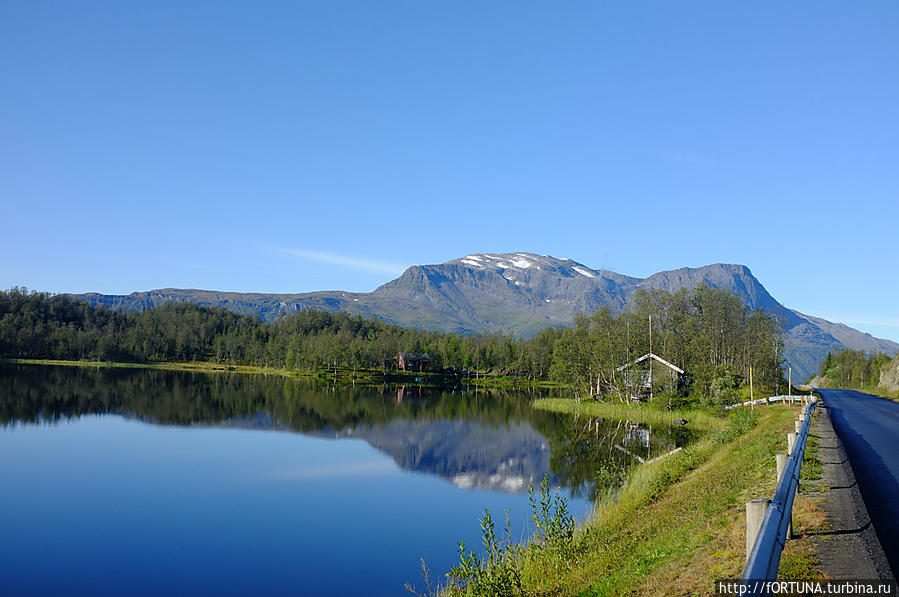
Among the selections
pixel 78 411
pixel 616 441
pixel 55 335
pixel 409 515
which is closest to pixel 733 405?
pixel 616 441

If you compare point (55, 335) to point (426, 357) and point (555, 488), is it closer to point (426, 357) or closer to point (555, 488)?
point (426, 357)

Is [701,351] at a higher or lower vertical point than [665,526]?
higher

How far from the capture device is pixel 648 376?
75.7 metres

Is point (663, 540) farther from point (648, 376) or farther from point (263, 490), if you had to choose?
point (648, 376)

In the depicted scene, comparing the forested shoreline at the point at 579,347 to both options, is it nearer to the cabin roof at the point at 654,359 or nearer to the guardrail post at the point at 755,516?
the cabin roof at the point at 654,359

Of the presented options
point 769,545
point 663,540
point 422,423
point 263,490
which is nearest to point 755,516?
point 769,545

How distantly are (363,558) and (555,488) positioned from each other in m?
14.1

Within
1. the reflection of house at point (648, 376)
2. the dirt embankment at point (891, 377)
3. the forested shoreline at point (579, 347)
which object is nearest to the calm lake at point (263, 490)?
the reflection of house at point (648, 376)

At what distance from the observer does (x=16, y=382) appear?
91688 mm

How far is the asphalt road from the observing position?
9898 millimetres

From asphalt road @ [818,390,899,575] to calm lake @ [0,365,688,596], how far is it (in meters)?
11.0

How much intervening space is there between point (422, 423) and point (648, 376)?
30874 mm

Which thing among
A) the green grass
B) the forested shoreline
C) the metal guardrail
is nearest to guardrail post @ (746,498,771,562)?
the metal guardrail

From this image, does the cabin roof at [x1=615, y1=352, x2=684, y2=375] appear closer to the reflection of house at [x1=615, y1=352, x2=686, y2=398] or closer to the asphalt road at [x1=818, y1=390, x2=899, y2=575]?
the reflection of house at [x1=615, y1=352, x2=686, y2=398]
